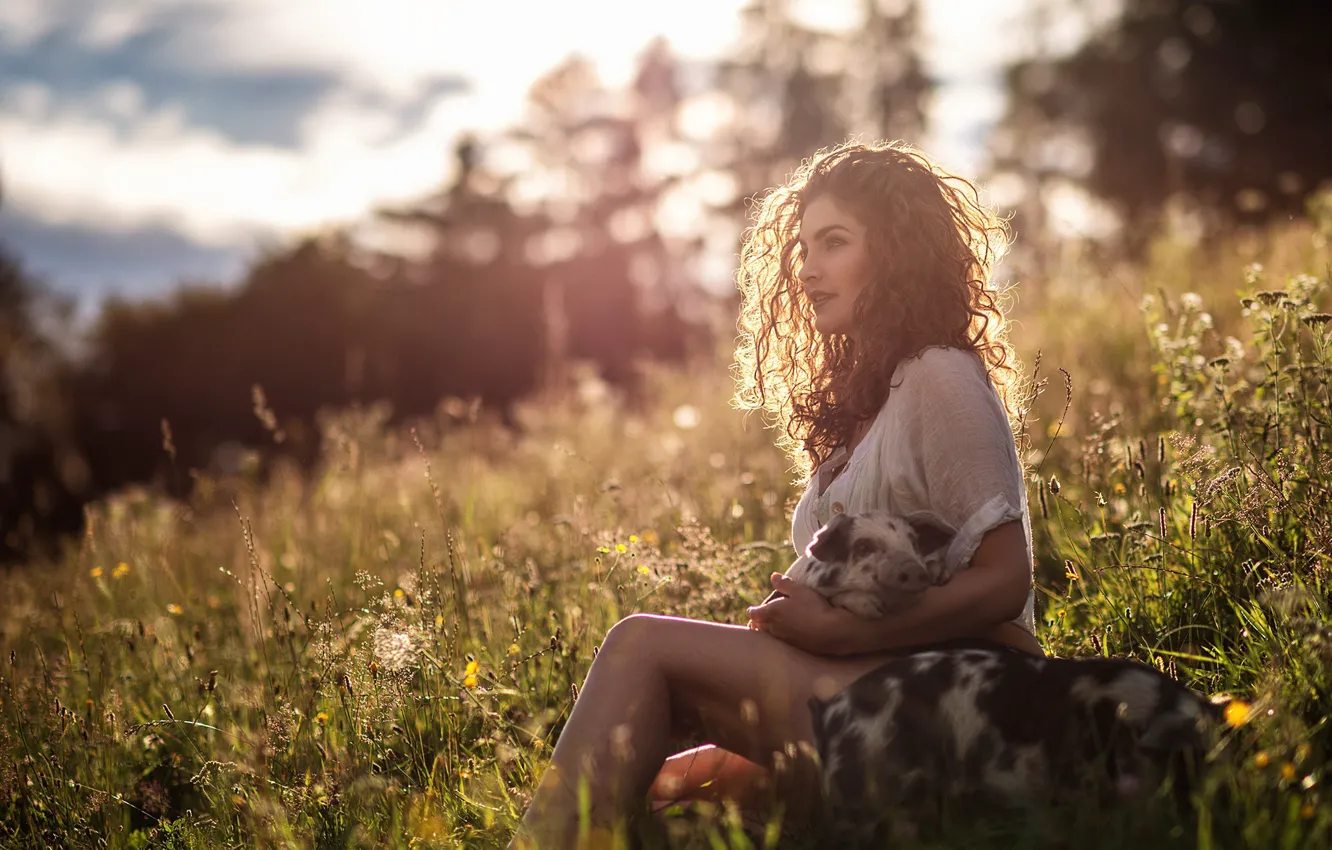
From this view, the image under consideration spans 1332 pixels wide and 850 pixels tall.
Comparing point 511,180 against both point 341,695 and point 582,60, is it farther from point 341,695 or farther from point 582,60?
point 341,695

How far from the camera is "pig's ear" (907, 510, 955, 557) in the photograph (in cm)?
228

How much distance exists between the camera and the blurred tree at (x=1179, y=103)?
78.3 ft

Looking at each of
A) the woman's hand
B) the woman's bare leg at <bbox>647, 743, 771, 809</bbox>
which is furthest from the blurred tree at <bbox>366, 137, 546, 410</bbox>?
the woman's hand

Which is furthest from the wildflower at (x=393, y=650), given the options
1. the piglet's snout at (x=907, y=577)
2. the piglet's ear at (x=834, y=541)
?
the piglet's snout at (x=907, y=577)

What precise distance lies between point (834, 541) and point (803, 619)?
20 centimetres

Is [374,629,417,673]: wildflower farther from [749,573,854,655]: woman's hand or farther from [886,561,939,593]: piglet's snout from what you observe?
[886,561,939,593]: piglet's snout

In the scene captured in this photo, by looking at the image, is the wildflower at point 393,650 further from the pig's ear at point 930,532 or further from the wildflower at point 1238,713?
the wildflower at point 1238,713

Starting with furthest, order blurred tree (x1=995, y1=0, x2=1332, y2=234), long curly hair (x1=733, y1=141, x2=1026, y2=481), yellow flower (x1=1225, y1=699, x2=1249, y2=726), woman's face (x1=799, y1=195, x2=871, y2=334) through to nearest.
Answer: blurred tree (x1=995, y1=0, x2=1332, y2=234) < woman's face (x1=799, y1=195, x2=871, y2=334) < long curly hair (x1=733, y1=141, x2=1026, y2=481) < yellow flower (x1=1225, y1=699, x2=1249, y2=726)

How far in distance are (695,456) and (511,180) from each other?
31.3m

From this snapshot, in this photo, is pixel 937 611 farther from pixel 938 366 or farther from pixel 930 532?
pixel 938 366

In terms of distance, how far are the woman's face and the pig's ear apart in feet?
2.60

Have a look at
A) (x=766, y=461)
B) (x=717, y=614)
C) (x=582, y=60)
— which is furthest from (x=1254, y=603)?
(x=582, y=60)

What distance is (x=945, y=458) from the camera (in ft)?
7.75

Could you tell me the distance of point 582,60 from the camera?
31641 millimetres
